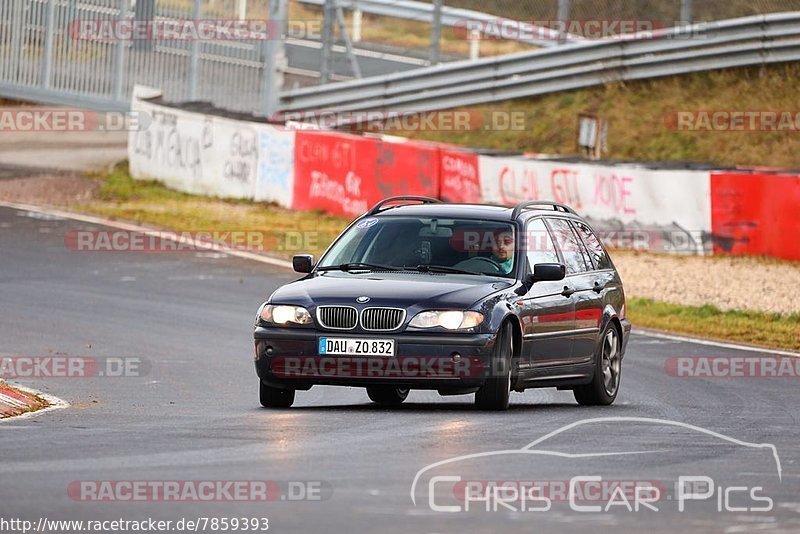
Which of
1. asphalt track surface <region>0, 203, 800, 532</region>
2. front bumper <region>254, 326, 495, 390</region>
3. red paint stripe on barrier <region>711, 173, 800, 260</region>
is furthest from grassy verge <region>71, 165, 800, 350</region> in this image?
front bumper <region>254, 326, 495, 390</region>

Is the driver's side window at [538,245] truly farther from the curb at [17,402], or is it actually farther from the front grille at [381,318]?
the curb at [17,402]

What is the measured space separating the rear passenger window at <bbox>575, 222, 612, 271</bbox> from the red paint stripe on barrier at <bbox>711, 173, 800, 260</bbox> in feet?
32.8

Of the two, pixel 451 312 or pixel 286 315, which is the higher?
pixel 451 312

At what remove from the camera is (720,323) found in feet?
68.1

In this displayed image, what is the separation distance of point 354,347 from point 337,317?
0.83 ft

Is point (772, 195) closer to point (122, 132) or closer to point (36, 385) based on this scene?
point (36, 385)

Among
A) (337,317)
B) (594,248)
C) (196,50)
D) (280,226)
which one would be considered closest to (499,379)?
(337,317)

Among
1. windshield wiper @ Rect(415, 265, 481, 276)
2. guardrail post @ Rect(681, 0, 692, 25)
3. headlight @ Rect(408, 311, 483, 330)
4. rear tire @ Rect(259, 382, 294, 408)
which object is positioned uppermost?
guardrail post @ Rect(681, 0, 692, 25)

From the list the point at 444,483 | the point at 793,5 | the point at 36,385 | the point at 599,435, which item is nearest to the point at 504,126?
the point at 793,5

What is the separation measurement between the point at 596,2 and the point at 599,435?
Result: 25.6m

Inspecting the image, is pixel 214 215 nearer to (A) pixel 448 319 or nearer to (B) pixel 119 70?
(B) pixel 119 70

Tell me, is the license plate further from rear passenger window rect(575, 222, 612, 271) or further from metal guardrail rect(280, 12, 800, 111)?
metal guardrail rect(280, 12, 800, 111)

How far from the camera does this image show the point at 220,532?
23.3 ft

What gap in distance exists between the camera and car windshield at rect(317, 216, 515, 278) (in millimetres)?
12516
